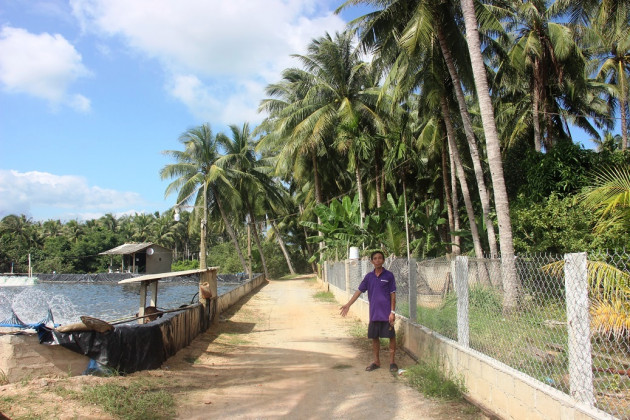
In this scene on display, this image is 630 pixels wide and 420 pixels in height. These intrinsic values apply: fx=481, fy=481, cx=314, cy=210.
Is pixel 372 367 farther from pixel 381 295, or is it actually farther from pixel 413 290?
pixel 413 290

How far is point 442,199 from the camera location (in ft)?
109

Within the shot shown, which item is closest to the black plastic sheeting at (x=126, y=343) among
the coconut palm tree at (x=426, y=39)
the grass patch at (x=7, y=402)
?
the grass patch at (x=7, y=402)

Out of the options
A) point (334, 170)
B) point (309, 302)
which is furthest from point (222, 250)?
point (309, 302)

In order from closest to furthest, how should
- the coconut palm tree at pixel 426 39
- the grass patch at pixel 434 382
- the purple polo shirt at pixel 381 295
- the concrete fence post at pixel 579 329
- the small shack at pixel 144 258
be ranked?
the concrete fence post at pixel 579 329 < the grass patch at pixel 434 382 < the purple polo shirt at pixel 381 295 < the coconut palm tree at pixel 426 39 < the small shack at pixel 144 258

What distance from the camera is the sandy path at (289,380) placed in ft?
17.4

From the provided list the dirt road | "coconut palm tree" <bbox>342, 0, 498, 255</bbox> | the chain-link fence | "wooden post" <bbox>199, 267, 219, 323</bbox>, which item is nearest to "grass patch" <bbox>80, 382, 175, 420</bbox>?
the dirt road

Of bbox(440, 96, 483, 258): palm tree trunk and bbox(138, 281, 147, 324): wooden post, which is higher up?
bbox(440, 96, 483, 258): palm tree trunk

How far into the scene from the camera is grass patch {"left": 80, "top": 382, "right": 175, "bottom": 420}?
16.4 feet

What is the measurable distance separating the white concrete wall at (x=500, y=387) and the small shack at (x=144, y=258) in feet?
141

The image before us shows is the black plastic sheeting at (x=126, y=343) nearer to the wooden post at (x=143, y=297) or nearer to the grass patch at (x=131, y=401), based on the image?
the grass patch at (x=131, y=401)

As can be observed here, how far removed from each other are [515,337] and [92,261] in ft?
201

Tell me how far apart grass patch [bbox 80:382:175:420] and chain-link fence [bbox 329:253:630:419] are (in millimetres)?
3645

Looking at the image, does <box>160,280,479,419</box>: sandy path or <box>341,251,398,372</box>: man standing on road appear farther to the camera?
<box>341,251,398,372</box>: man standing on road

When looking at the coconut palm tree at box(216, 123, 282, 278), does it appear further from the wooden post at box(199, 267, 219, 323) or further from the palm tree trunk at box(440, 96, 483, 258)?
the wooden post at box(199, 267, 219, 323)
